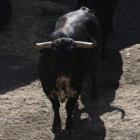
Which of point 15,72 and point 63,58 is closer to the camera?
point 63,58

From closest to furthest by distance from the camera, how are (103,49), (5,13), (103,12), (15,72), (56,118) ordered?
(56,118) < (15,72) < (103,49) < (103,12) < (5,13)

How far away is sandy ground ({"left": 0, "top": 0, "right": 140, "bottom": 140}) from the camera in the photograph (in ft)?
23.5

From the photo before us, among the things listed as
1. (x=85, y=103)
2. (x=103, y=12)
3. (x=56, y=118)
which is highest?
(x=103, y=12)

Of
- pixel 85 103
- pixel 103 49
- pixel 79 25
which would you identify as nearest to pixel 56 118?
pixel 85 103

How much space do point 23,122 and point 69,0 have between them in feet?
22.9

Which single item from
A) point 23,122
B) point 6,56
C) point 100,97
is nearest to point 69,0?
point 6,56

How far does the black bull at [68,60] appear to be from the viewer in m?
6.32

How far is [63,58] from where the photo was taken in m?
6.27

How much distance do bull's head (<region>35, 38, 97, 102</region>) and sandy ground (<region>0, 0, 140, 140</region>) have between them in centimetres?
100

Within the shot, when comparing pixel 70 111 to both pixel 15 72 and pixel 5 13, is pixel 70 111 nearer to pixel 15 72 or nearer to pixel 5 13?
pixel 15 72

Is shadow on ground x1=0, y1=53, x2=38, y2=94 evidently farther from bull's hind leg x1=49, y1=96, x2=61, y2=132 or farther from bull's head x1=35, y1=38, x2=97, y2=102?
bull's head x1=35, y1=38, x2=97, y2=102

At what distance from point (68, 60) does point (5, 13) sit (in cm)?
620

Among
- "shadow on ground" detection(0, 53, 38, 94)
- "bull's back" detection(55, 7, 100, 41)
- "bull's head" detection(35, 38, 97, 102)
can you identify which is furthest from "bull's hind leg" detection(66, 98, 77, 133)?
"shadow on ground" detection(0, 53, 38, 94)

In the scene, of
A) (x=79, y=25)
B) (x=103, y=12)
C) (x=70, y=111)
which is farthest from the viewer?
(x=103, y=12)
